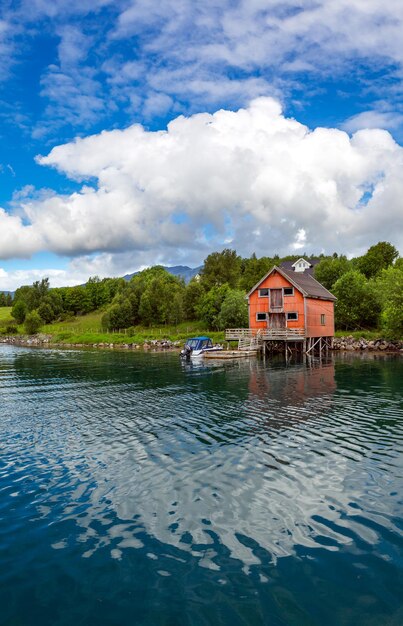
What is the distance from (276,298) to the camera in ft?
190

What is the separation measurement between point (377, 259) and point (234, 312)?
1749 inches

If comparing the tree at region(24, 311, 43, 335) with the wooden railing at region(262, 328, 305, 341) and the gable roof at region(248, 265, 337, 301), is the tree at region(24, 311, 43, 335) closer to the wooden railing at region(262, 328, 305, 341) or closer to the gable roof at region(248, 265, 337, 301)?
the gable roof at region(248, 265, 337, 301)

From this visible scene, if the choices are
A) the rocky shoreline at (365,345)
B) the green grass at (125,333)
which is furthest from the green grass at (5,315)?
the rocky shoreline at (365,345)

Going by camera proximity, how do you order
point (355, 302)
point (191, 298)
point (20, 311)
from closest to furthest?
point (355, 302) < point (191, 298) < point (20, 311)

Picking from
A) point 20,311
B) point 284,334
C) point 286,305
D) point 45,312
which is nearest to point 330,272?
point 286,305

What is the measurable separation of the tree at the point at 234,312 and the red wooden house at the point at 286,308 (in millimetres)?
19103

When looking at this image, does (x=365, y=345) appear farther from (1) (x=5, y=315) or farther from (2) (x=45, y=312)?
(1) (x=5, y=315)

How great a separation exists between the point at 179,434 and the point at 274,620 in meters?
11.2

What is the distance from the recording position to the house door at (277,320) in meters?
58.5

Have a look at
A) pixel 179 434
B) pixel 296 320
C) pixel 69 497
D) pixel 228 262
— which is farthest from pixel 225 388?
pixel 228 262

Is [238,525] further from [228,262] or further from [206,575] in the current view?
[228,262]

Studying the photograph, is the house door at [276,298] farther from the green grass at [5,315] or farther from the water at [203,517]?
the green grass at [5,315]

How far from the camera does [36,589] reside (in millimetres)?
8242

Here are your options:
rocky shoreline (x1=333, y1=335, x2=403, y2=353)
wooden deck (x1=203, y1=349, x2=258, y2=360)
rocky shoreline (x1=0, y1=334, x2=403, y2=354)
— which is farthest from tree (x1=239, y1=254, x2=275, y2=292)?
wooden deck (x1=203, y1=349, x2=258, y2=360)
